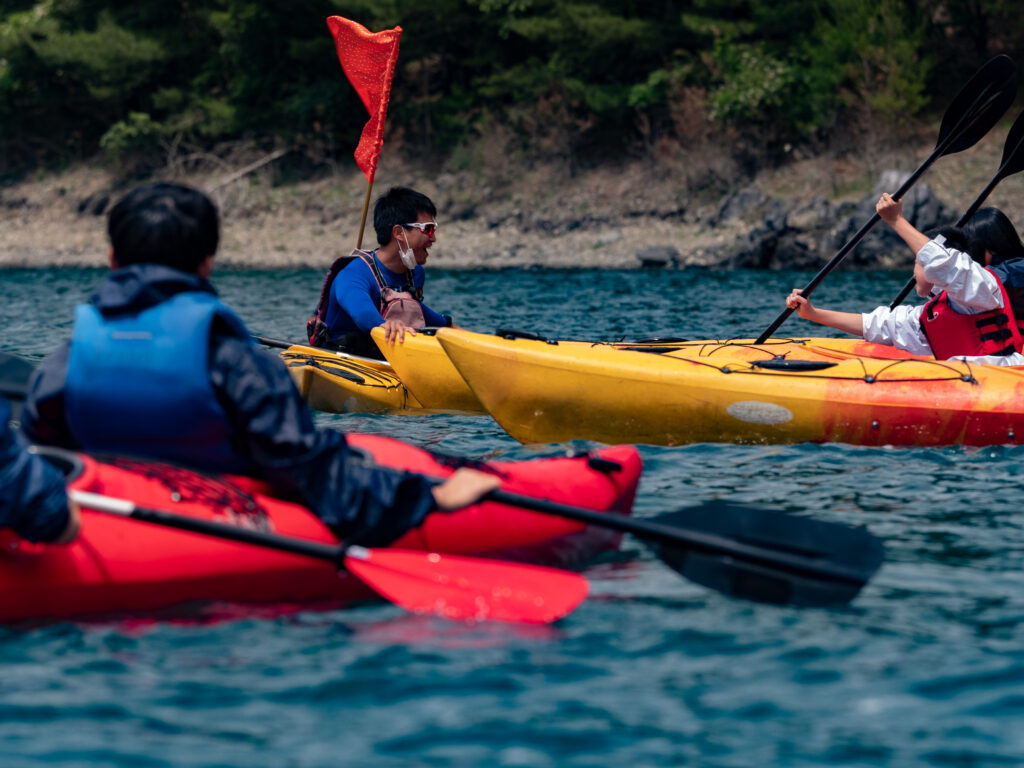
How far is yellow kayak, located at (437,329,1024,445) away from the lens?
4859mm

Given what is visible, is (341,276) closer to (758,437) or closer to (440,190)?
(758,437)

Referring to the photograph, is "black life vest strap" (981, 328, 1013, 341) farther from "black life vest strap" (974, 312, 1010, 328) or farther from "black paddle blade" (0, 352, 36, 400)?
"black paddle blade" (0, 352, 36, 400)

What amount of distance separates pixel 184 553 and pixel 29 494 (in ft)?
1.45

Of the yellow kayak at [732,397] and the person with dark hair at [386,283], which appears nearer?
the yellow kayak at [732,397]

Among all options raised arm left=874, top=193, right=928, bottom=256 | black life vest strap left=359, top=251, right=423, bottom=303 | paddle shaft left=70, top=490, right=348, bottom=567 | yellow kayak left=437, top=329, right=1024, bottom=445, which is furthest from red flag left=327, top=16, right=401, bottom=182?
paddle shaft left=70, top=490, right=348, bottom=567

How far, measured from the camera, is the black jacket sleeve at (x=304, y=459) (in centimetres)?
276

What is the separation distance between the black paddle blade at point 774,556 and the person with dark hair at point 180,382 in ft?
2.81

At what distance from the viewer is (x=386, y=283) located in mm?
6105

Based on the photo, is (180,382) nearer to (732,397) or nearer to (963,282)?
(732,397)

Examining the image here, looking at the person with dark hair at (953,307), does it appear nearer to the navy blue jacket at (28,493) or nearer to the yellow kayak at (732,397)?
the yellow kayak at (732,397)

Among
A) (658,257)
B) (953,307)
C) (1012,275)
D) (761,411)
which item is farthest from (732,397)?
(658,257)

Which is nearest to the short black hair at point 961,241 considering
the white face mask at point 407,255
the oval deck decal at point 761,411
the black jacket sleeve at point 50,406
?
the oval deck decal at point 761,411

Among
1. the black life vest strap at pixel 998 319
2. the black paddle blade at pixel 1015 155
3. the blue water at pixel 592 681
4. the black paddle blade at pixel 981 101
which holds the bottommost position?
the blue water at pixel 592 681

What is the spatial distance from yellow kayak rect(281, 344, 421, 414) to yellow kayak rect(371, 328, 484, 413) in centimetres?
6
